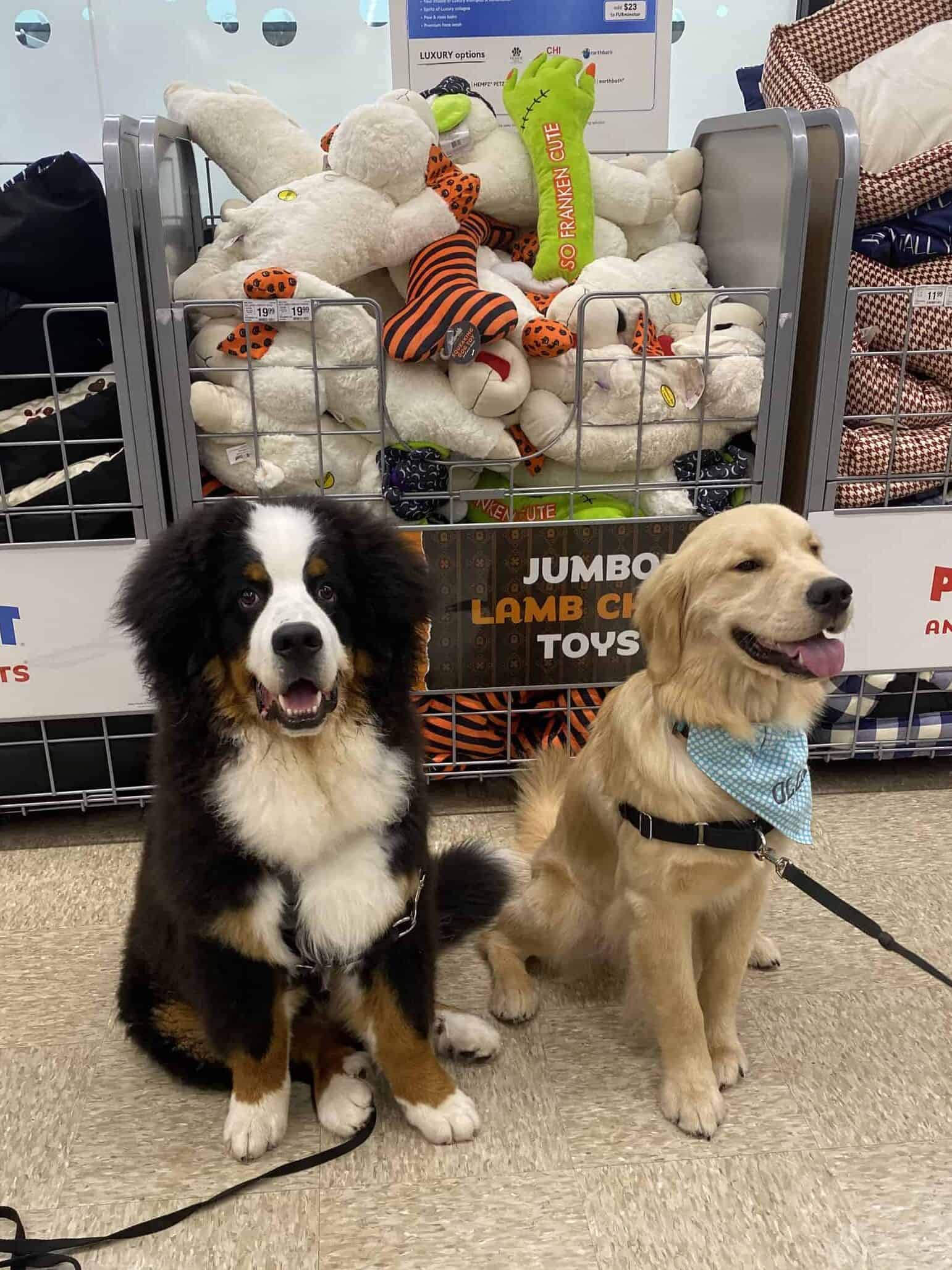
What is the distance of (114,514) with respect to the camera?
196cm

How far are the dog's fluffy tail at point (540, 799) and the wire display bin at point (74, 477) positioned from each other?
844mm

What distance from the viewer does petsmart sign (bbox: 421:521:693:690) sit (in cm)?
203

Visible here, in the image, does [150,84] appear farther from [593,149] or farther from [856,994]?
[856,994]

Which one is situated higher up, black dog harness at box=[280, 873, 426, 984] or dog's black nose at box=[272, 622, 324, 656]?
dog's black nose at box=[272, 622, 324, 656]

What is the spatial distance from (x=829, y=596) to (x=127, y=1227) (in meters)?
1.24

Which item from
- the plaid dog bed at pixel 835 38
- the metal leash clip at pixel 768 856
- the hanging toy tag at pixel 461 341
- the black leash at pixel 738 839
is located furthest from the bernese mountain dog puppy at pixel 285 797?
the plaid dog bed at pixel 835 38

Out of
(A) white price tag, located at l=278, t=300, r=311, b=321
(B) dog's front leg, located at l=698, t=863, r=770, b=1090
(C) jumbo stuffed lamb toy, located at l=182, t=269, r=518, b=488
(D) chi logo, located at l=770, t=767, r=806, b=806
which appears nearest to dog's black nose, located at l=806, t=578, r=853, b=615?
(D) chi logo, located at l=770, t=767, r=806, b=806

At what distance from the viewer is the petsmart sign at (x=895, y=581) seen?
6.81 ft

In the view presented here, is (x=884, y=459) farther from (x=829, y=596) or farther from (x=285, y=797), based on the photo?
(x=285, y=797)

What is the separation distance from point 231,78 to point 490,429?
1.91m

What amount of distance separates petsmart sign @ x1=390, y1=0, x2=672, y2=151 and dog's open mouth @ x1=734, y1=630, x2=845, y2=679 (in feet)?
6.29

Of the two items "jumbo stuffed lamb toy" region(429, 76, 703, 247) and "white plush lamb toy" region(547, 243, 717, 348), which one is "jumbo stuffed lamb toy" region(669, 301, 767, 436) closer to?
"white plush lamb toy" region(547, 243, 717, 348)

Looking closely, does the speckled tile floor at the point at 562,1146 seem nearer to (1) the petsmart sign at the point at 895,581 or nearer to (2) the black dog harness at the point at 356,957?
(2) the black dog harness at the point at 356,957

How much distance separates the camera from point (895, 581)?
2.12 m
